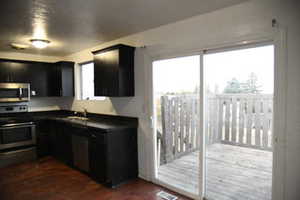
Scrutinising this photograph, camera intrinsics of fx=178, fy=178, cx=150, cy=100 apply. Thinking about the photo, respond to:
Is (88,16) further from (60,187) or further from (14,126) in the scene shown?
(14,126)

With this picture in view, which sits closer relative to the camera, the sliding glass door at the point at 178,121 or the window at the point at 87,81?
the sliding glass door at the point at 178,121

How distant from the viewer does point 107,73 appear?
321cm

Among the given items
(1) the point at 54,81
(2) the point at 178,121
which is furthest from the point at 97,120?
(1) the point at 54,81

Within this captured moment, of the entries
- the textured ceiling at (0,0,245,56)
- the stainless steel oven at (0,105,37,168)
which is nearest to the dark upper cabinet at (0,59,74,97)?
the stainless steel oven at (0,105,37,168)

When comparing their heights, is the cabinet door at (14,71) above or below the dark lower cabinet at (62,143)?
above

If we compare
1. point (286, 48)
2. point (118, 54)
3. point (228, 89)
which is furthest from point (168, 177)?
point (286, 48)

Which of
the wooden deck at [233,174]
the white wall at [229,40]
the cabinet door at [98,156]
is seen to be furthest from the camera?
the cabinet door at [98,156]

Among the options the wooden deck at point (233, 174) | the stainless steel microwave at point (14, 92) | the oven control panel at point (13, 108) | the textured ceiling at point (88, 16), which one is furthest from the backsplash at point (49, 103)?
the wooden deck at point (233, 174)

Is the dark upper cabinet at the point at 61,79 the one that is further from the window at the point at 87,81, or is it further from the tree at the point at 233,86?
the tree at the point at 233,86

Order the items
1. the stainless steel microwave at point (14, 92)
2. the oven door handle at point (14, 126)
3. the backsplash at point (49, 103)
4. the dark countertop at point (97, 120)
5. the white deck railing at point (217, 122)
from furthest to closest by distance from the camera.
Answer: the backsplash at point (49, 103) < the stainless steel microwave at point (14, 92) < the oven door handle at point (14, 126) < the dark countertop at point (97, 120) < the white deck railing at point (217, 122)

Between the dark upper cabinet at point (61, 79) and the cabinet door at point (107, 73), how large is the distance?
1.60m

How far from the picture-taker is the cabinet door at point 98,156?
9.22ft

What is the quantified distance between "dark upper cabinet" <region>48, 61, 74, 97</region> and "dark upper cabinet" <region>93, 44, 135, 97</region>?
1710 millimetres

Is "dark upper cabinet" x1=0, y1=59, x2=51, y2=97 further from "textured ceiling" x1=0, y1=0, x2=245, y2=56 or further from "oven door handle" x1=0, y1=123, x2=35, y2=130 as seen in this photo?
"textured ceiling" x1=0, y1=0, x2=245, y2=56
